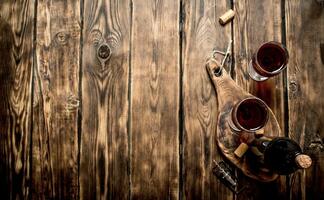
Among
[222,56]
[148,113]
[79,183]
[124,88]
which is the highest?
[222,56]

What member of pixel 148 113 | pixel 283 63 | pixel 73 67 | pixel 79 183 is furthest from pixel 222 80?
pixel 79 183

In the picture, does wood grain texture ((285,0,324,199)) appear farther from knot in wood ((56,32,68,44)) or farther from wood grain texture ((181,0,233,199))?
knot in wood ((56,32,68,44))

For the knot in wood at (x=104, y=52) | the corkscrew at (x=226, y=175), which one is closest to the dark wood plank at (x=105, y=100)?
the knot in wood at (x=104, y=52)

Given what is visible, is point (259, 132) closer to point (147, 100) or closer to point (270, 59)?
point (270, 59)

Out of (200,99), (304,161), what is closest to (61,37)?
(200,99)

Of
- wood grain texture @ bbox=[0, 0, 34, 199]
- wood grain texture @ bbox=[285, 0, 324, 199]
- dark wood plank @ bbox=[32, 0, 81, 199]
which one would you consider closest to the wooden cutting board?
wood grain texture @ bbox=[285, 0, 324, 199]

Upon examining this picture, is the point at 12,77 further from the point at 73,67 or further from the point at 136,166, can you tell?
the point at 136,166

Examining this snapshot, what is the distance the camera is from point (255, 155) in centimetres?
112

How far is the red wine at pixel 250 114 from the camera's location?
3.50 feet

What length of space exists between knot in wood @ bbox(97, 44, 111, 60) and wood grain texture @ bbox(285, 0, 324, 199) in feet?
2.62

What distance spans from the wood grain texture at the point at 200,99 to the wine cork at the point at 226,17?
2 centimetres

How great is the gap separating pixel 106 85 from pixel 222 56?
529mm

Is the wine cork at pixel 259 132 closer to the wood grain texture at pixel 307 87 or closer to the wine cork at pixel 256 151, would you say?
the wine cork at pixel 256 151

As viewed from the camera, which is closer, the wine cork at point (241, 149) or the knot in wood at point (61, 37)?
the wine cork at point (241, 149)
